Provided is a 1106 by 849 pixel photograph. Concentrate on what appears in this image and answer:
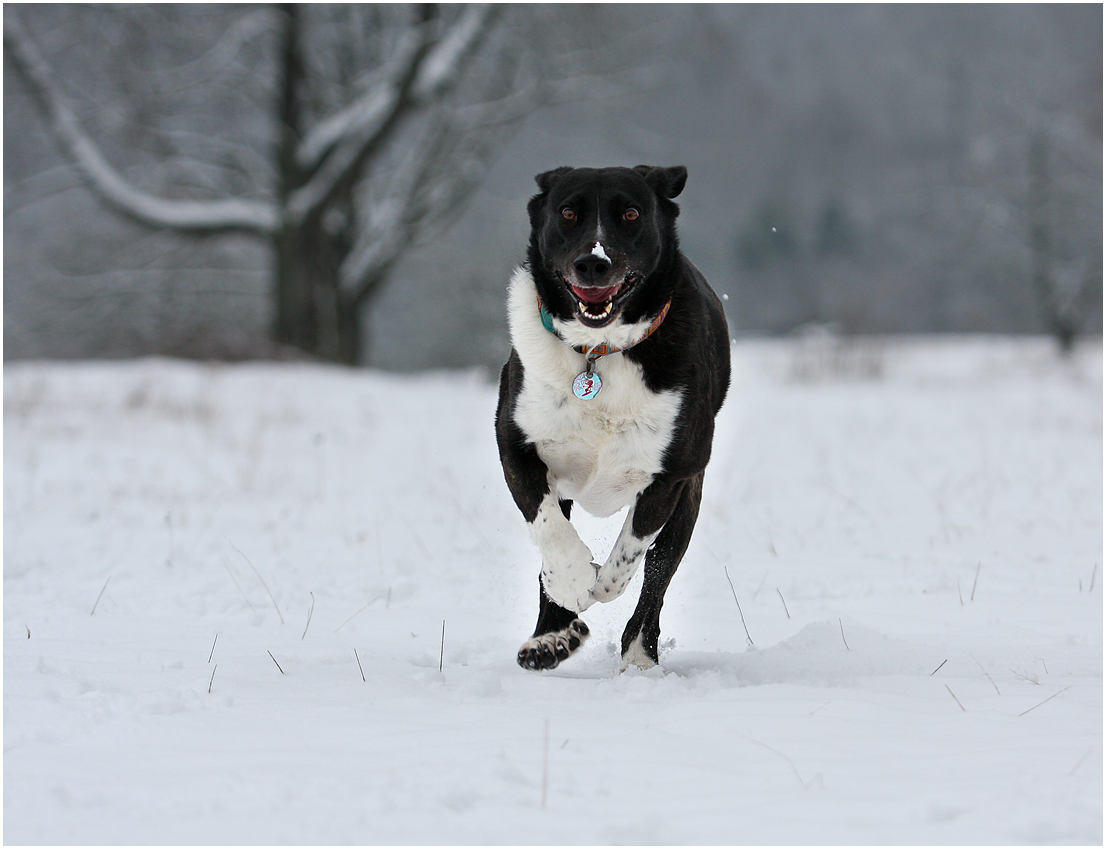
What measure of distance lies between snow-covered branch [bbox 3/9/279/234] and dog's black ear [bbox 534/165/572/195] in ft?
38.2

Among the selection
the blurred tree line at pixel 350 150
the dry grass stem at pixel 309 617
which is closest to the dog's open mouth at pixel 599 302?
the dry grass stem at pixel 309 617

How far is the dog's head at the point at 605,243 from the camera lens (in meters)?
3.06

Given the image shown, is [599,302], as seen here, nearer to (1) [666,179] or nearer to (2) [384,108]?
(1) [666,179]

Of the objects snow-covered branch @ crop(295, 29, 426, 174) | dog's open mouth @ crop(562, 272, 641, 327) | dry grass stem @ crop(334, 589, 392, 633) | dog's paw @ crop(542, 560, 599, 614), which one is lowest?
dry grass stem @ crop(334, 589, 392, 633)

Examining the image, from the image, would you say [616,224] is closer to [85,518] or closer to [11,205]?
[85,518]

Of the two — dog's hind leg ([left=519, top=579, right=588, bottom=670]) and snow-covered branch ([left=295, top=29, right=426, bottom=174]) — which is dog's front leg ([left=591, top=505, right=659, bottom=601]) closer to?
dog's hind leg ([left=519, top=579, right=588, bottom=670])

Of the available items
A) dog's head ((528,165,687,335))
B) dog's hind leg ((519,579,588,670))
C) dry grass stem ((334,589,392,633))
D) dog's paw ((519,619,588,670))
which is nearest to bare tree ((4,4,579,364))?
dry grass stem ((334,589,392,633))

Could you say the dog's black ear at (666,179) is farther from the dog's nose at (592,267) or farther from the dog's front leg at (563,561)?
the dog's front leg at (563,561)

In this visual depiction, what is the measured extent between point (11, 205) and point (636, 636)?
14.5m

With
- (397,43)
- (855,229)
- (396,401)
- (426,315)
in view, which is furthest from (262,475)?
(855,229)

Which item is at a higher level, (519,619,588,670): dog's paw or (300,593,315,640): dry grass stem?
(519,619,588,670): dog's paw

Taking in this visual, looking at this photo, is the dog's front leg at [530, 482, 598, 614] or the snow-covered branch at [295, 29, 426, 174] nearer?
the dog's front leg at [530, 482, 598, 614]

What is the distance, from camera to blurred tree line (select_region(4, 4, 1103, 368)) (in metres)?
13.9

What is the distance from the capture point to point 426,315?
2766cm
